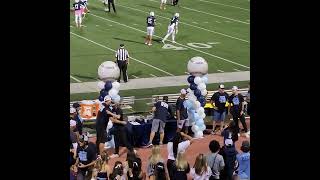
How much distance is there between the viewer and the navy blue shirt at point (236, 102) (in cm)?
1595

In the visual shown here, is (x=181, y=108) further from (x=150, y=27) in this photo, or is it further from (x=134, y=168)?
(x=150, y=27)

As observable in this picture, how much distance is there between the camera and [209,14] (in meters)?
32.7

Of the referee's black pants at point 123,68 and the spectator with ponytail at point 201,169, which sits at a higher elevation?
the referee's black pants at point 123,68

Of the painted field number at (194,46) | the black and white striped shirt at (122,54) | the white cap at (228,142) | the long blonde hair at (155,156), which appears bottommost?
the long blonde hair at (155,156)

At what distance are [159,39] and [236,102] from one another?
11.4 metres

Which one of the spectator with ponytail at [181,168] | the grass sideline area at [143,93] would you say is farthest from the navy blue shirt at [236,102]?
the spectator with ponytail at [181,168]

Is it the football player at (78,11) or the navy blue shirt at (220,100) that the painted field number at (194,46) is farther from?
the navy blue shirt at (220,100)

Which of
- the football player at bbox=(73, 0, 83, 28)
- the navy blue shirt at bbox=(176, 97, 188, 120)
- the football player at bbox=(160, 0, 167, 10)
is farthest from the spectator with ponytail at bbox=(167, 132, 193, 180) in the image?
the football player at bbox=(160, 0, 167, 10)

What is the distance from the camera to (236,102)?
52.3 feet

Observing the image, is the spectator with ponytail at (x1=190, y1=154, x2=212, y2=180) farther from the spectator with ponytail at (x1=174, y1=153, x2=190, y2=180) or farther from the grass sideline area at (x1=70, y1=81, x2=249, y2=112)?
the grass sideline area at (x1=70, y1=81, x2=249, y2=112)

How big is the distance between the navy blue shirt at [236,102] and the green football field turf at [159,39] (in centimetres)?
615

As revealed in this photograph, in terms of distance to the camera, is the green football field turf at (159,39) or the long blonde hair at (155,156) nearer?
the long blonde hair at (155,156)

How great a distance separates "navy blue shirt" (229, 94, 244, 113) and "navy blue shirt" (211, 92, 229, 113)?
5.8 inches

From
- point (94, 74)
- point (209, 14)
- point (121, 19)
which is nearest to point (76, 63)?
point (94, 74)
